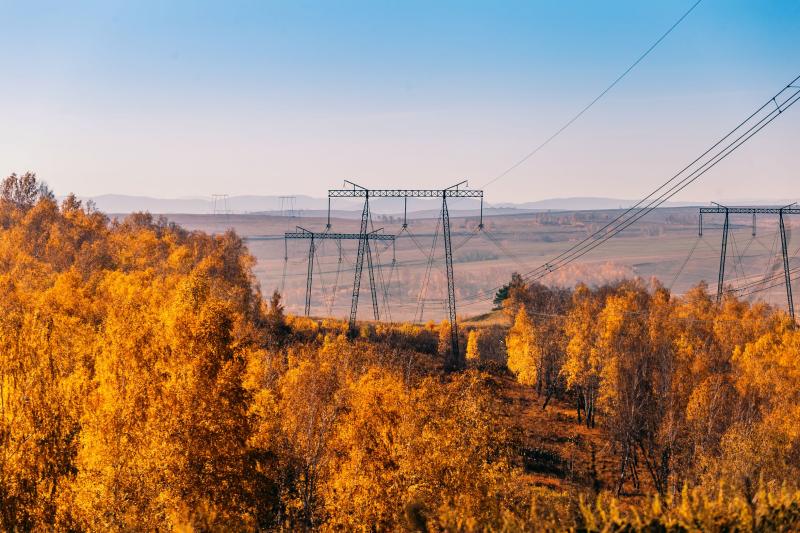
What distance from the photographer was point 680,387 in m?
62.2

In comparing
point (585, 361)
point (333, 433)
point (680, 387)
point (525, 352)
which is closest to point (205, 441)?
point (333, 433)

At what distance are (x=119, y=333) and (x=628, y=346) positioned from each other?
5301 cm

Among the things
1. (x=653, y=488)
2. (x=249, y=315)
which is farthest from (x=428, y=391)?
(x=249, y=315)

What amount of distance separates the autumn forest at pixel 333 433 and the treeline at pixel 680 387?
0.29 meters

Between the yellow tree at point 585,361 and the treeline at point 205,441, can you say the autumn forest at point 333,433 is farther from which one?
the yellow tree at point 585,361

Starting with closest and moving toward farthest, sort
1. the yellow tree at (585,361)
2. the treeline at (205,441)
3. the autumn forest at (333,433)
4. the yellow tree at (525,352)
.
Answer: the autumn forest at (333,433), the treeline at (205,441), the yellow tree at (585,361), the yellow tree at (525,352)

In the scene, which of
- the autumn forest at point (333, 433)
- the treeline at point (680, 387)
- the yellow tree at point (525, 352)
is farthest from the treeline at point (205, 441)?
the yellow tree at point (525, 352)

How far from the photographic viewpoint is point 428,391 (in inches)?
1507

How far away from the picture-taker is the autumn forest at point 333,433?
25.0 meters

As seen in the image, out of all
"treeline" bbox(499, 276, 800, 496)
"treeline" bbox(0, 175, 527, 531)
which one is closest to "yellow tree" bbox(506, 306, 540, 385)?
"treeline" bbox(499, 276, 800, 496)

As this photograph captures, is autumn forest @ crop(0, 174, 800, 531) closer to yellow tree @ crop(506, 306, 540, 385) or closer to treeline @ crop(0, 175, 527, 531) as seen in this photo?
treeline @ crop(0, 175, 527, 531)

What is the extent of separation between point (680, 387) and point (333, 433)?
114 feet

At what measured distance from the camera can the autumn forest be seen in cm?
2505

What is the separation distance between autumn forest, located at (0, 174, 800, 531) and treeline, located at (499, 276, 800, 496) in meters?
0.29
